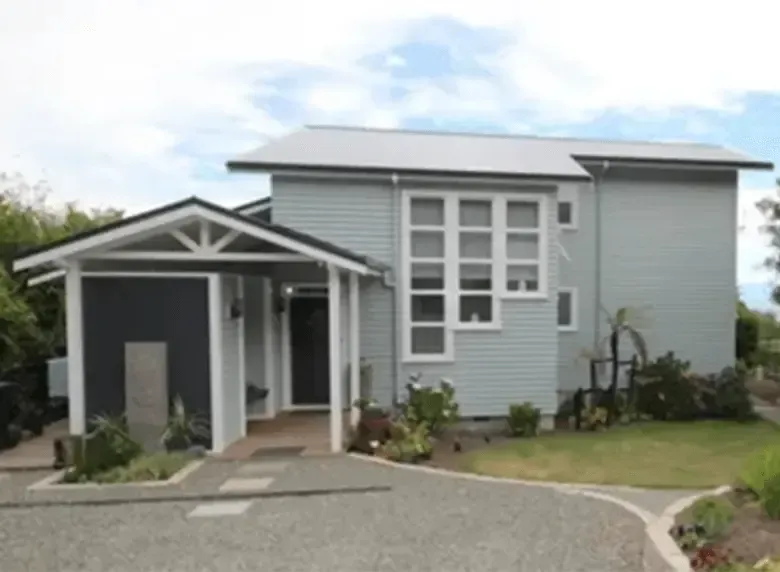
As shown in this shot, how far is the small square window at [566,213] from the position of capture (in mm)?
16125

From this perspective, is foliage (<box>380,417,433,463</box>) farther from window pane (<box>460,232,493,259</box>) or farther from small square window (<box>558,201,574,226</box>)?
small square window (<box>558,201,574,226</box>)

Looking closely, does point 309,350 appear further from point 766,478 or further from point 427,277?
point 766,478

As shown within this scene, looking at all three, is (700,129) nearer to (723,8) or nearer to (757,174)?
(757,174)

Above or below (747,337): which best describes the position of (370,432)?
below

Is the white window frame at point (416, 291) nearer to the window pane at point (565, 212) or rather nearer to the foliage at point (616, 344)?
the foliage at point (616, 344)

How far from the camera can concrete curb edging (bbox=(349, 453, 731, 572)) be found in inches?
196

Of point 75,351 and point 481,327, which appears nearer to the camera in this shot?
point 75,351

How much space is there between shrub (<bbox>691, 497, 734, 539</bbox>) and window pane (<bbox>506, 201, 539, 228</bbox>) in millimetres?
7693

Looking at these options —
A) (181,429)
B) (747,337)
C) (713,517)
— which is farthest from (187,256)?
(747,337)

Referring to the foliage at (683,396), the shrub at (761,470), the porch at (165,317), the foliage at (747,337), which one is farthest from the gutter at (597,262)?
the shrub at (761,470)

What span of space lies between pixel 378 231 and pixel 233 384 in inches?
154

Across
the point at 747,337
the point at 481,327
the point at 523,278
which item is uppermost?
the point at 523,278

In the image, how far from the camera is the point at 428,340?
13.0m

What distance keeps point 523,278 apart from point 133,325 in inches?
271
